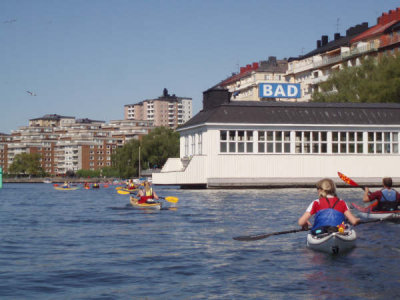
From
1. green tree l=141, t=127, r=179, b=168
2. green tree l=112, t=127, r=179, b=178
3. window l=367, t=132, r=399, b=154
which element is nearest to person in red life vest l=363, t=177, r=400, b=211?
window l=367, t=132, r=399, b=154

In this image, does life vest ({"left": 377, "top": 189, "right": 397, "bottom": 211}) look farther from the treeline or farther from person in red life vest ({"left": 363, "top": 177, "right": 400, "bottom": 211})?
the treeline

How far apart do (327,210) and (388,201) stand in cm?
798

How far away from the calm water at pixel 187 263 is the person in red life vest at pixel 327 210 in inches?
28.8

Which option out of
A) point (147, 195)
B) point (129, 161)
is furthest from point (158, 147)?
point (147, 195)

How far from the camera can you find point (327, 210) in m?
14.2

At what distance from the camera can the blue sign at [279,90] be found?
201 ft

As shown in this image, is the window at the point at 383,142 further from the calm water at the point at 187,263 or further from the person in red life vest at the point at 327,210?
the person in red life vest at the point at 327,210

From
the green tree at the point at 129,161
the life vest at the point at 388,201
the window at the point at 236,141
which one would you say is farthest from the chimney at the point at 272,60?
the life vest at the point at 388,201

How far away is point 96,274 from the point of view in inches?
498

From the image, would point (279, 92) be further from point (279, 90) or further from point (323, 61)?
Answer: point (323, 61)

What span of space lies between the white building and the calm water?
30.7 metres

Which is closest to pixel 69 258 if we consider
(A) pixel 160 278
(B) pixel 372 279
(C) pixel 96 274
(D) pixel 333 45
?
(C) pixel 96 274

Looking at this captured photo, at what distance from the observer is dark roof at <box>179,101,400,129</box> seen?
5447 centimetres

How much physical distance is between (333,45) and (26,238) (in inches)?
3589
